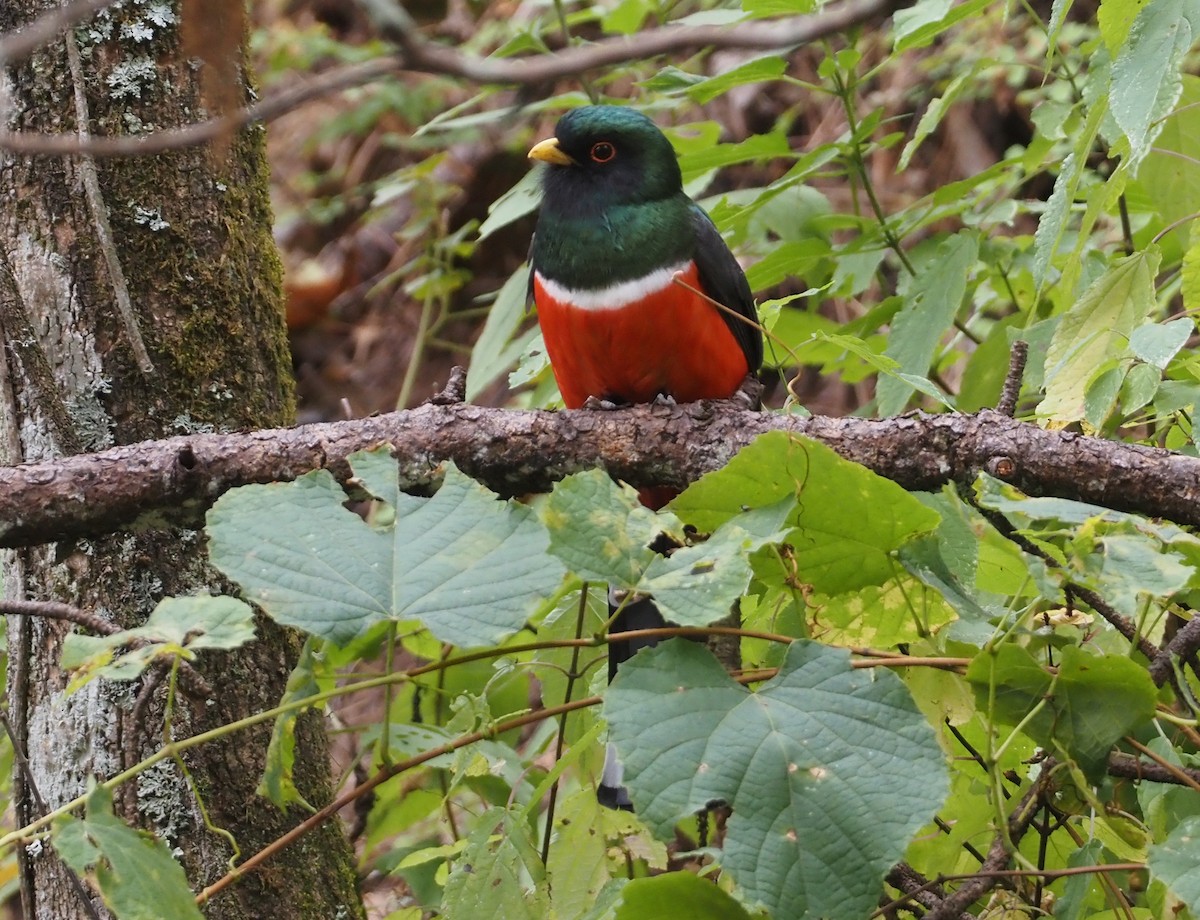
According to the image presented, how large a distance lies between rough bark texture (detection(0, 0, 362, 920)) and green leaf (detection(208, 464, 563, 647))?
819 millimetres

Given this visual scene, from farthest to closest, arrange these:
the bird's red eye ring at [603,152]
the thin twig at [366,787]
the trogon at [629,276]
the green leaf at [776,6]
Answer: the bird's red eye ring at [603,152] < the trogon at [629,276] < the green leaf at [776,6] < the thin twig at [366,787]

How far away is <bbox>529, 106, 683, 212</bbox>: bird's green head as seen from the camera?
358 centimetres

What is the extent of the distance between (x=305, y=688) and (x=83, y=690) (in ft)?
2.99

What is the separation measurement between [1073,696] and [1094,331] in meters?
0.77

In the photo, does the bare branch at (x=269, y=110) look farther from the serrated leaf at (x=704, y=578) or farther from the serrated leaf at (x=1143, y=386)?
the serrated leaf at (x=1143, y=386)

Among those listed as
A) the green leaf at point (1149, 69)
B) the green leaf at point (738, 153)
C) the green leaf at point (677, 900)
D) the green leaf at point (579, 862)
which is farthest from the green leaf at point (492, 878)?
the green leaf at point (738, 153)

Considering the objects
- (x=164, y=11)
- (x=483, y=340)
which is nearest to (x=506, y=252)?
(x=483, y=340)

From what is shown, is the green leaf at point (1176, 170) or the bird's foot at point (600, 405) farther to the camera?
the green leaf at point (1176, 170)

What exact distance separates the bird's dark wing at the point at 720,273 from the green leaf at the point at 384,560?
2.08 m

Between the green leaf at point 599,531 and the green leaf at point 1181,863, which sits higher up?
the green leaf at point 599,531

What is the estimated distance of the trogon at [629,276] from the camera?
11.0ft

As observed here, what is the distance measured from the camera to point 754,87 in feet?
26.4

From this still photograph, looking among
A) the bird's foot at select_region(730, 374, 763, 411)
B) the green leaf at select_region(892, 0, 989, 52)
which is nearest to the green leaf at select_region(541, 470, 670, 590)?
the green leaf at select_region(892, 0, 989, 52)

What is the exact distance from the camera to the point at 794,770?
1339 mm
